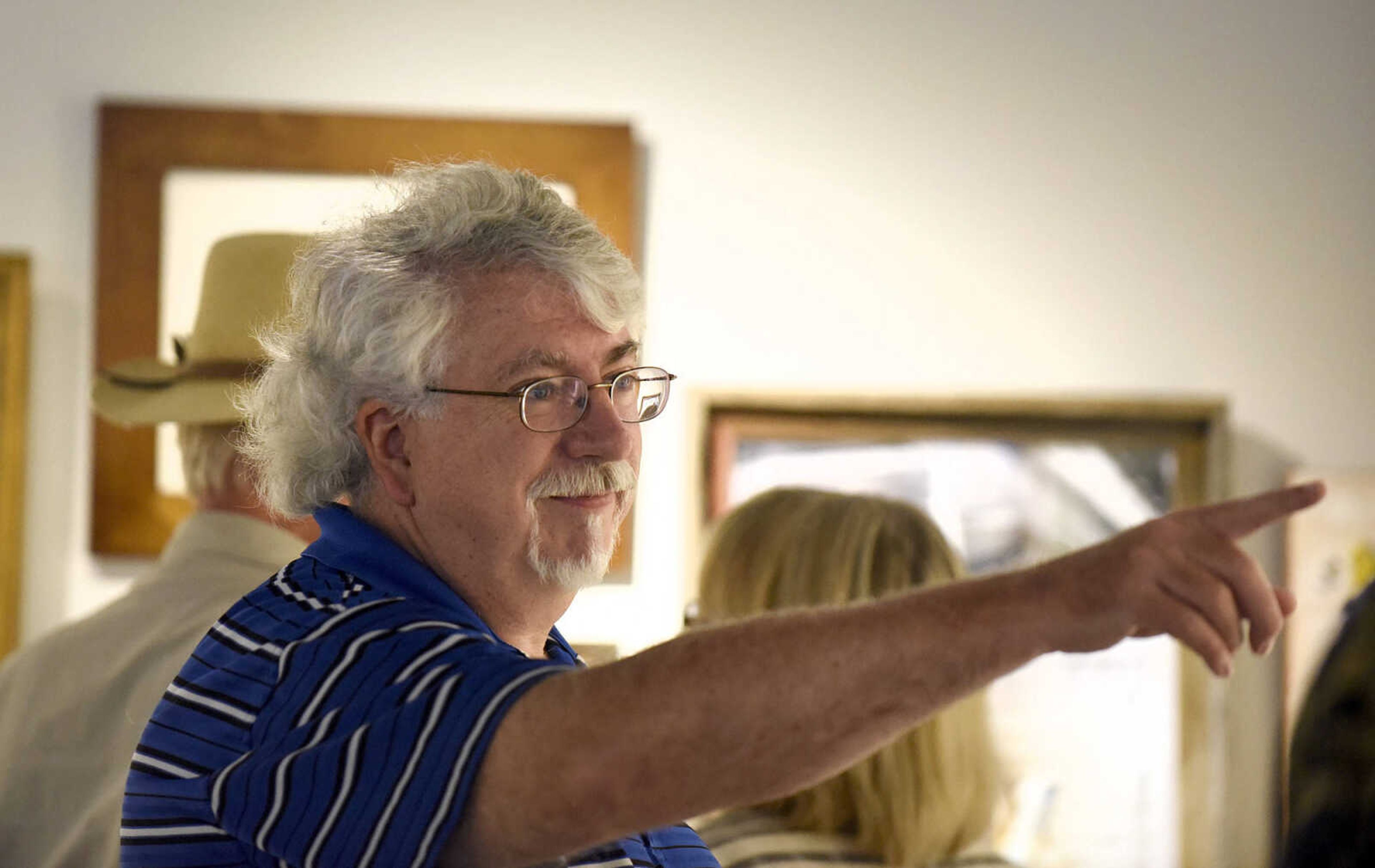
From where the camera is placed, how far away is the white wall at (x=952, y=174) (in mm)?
2439

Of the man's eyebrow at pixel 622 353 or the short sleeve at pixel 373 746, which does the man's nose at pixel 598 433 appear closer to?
the man's eyebrow at pixel 622 353

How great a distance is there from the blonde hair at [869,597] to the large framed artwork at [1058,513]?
79 centimetres

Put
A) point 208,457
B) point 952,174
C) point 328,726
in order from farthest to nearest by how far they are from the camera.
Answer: point 952,174 < point 208,457 < point 328,726

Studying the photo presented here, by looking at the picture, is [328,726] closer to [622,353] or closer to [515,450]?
[515,450]

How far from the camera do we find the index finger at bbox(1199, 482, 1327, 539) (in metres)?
0.67

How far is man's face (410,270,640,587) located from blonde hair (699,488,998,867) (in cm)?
53

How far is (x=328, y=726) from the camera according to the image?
2.62 ft

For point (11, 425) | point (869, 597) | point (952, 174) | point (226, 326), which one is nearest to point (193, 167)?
point (11, 425)

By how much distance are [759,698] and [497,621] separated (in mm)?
375

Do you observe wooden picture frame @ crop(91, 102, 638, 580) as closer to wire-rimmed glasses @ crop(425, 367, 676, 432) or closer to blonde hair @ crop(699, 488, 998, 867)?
blonde hair @ crop(699, 488, 998, 867)

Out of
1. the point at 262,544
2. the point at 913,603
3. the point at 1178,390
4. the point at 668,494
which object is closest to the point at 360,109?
the point at 668,494

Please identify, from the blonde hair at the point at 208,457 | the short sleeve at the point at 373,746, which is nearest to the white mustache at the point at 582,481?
the short sleeve at the point at 373,746

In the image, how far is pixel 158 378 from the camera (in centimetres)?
197

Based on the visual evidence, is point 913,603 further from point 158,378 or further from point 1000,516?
point 1000,516
